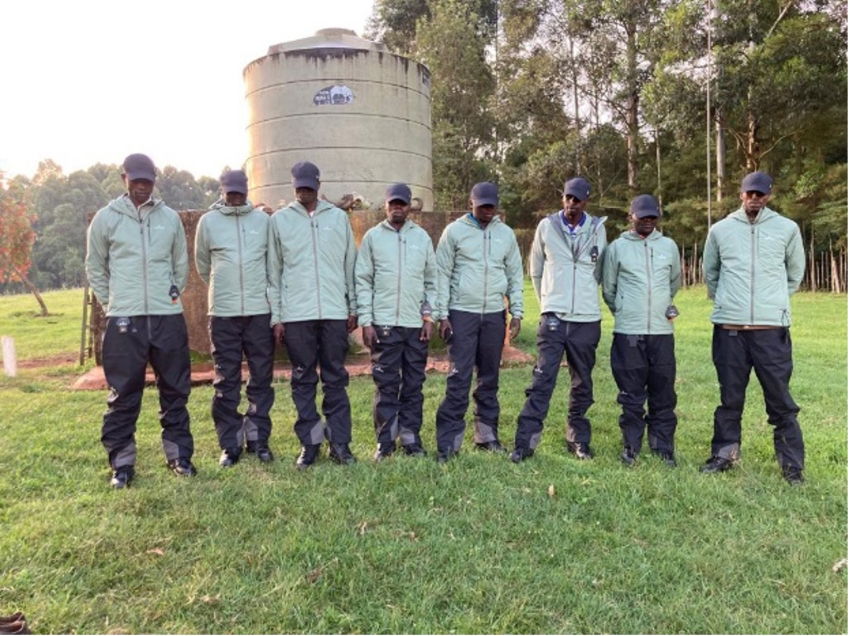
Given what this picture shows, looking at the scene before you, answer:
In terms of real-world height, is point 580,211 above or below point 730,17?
below

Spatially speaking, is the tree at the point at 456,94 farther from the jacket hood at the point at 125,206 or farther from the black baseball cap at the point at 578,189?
the jacket hood at the point at 125,206

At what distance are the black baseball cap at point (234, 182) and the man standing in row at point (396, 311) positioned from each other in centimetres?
86

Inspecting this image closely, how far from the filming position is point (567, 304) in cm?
429

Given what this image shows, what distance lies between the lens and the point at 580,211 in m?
4.33

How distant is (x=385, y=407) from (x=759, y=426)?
3082mm

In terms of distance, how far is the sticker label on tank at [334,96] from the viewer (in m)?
7.75

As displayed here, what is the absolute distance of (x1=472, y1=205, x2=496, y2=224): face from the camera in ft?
14.2

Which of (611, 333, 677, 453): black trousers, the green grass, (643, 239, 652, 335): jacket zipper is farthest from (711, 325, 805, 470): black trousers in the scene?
the green grass

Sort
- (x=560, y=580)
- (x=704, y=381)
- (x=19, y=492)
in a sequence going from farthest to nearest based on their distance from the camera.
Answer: (x=704, y=381)
(x=19, y=492)
(x=560, y=580)

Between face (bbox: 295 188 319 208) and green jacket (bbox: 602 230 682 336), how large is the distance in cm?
203

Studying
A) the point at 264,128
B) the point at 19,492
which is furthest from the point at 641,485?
the point at 264,128

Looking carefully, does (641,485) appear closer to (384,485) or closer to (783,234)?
(384,485)

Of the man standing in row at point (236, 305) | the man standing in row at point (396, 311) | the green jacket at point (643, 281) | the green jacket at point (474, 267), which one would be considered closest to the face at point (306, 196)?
the man standing in row at point (236, 305)

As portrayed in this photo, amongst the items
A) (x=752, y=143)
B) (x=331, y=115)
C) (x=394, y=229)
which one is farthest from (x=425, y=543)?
(x=752, y=143)
